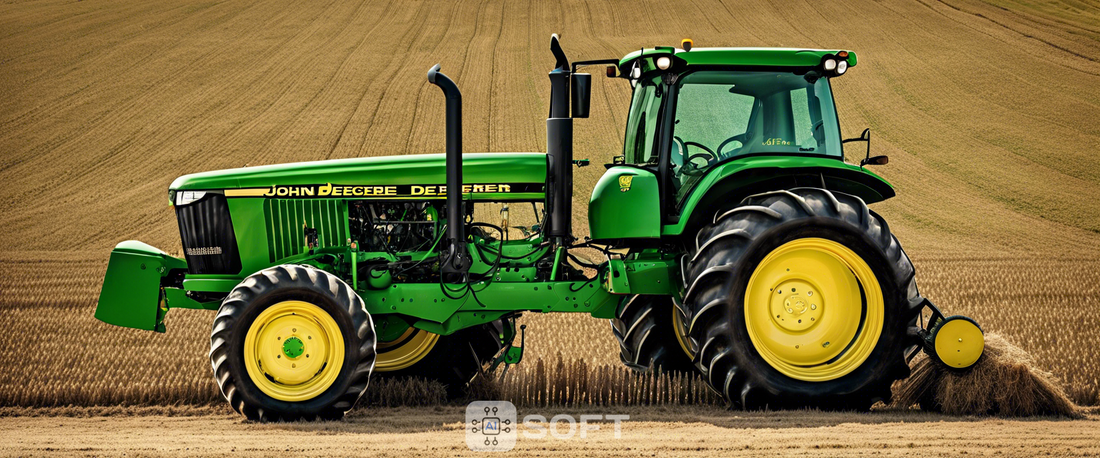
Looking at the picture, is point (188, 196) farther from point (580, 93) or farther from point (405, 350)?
point (580, 93)

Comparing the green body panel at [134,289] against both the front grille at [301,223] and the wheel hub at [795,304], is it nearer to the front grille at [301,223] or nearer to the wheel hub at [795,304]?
the front grille at [301,223]

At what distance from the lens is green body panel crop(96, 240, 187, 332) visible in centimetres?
611

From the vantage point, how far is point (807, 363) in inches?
218

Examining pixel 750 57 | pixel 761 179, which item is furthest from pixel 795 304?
pixel 750 57

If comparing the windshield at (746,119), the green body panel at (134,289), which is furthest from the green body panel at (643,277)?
the green body panel at (134,289)

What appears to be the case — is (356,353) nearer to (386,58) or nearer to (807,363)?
(807,363)

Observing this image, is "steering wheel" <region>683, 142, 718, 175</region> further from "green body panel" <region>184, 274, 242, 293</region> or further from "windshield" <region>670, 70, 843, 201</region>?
"green body panel" <region>184, 274, 242, 293</region>

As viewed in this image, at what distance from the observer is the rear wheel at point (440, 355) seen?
22.0 feet

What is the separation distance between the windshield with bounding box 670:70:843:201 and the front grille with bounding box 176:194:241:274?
2953 mm

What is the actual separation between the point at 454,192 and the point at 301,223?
44.4 inches

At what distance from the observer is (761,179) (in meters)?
5.63

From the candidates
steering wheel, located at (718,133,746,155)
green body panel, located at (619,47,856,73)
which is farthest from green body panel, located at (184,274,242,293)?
steering wheel, located at (718,133,746,155)

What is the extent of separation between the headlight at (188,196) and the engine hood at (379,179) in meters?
0.03

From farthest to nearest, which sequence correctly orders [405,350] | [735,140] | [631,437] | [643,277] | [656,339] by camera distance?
[405,350]
[656,339]
[735,140]
[643,277]
[631,437]
